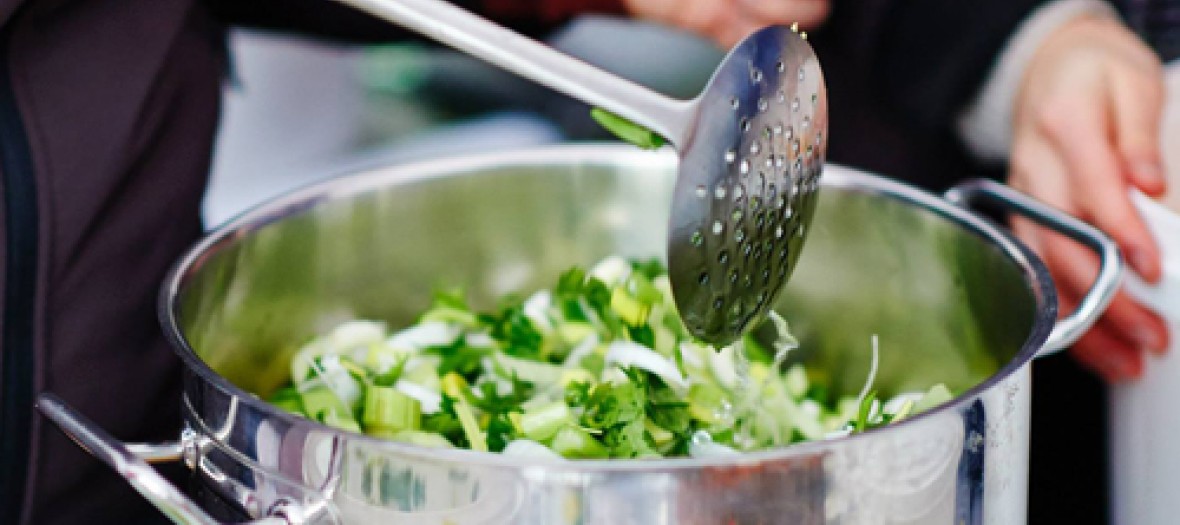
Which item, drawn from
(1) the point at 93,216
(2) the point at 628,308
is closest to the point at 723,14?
(2) the point at 628,308

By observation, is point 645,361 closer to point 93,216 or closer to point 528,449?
point 528,449

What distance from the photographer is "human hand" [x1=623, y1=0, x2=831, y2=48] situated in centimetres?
92

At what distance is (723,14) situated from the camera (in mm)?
938

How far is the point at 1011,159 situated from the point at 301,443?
2.04ft

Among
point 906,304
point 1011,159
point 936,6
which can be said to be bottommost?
point 906,304

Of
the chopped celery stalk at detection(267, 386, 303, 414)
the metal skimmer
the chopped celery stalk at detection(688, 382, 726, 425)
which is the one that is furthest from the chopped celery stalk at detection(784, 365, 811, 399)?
the chopped celery stalk at detection(267, 386, 303, 414)

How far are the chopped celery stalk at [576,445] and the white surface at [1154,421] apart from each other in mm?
349

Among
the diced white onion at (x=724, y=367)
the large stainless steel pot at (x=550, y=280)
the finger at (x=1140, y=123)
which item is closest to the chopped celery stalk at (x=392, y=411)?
the large stainless steel pot at (x=550, y=280)

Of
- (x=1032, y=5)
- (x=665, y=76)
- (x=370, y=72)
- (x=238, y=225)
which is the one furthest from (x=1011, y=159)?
(x=370, y=72)

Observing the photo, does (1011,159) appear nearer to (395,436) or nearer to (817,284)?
(817,284)

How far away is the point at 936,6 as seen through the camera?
0.99 metres

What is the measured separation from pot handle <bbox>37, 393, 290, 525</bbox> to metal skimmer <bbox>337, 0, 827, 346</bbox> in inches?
8.9

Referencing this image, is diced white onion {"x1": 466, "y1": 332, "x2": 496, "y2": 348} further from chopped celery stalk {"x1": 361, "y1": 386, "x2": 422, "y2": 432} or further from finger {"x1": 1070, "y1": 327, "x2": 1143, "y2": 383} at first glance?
finger {"x1": 1070, "y1": 327, "x2": 1143, "y2": 383}

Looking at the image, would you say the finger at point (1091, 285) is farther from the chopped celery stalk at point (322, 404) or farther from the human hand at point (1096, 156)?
the chopped celery stalk at point (322, 404)
